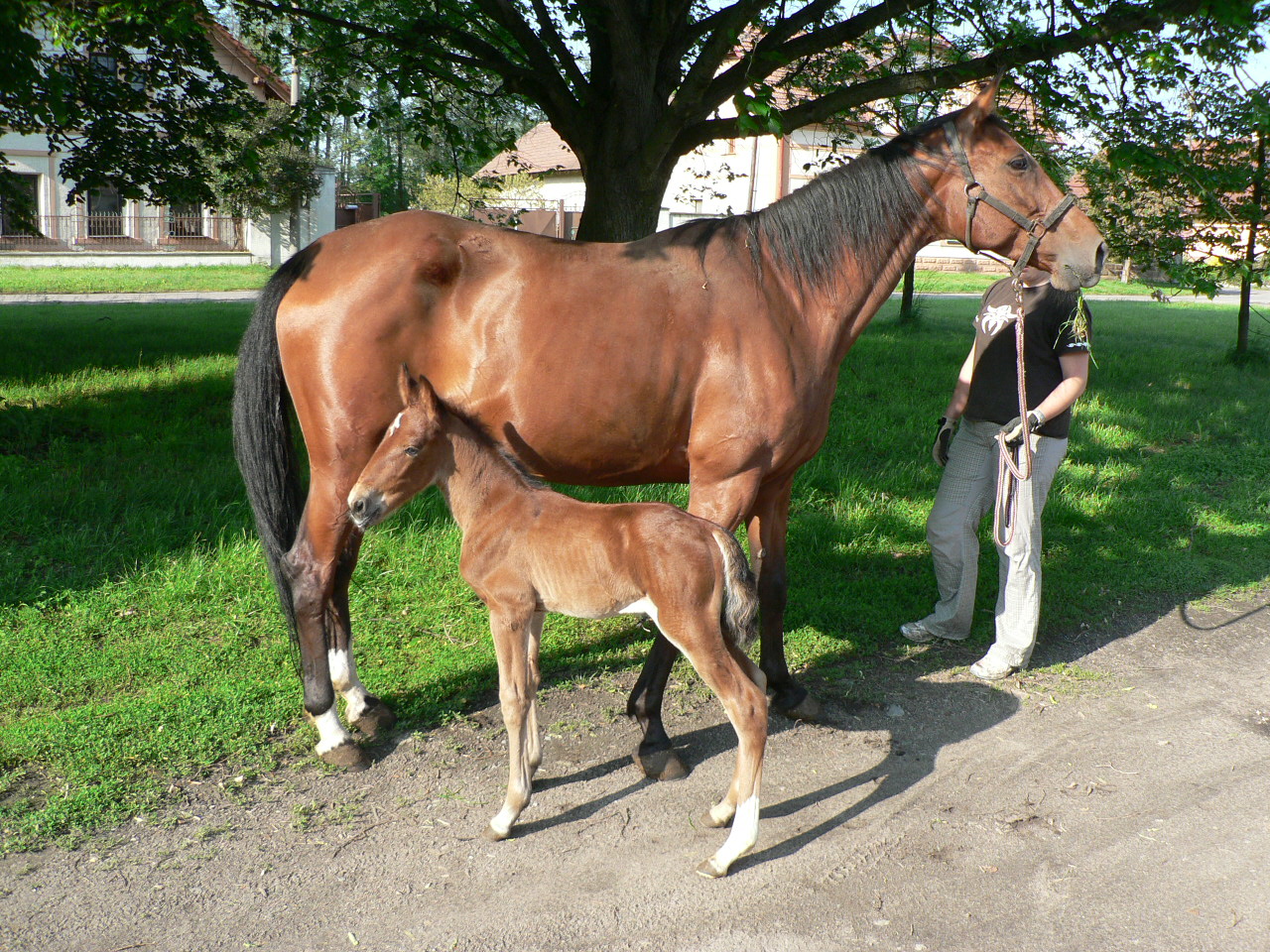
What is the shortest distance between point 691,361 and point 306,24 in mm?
8578

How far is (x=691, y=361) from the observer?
377 cm

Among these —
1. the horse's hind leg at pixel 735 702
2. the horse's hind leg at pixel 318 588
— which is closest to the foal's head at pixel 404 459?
the horse's hind leg at pixel 318 588

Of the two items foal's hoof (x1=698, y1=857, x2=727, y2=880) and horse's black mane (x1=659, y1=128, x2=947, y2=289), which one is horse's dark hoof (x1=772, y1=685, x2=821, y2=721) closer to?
foal's hoof (x1=698, y1=857, x2=727, y2=880)

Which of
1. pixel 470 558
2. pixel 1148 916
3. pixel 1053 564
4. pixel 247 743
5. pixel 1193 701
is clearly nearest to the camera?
pixel 1148 916

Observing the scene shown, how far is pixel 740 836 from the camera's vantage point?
9.86 feet

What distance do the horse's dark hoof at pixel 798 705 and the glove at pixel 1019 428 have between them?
64.6 inches

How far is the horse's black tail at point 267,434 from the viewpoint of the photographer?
3.91 m

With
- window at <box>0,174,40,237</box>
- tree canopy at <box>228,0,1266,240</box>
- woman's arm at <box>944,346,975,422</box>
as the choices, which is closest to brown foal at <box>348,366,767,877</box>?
woman's arm at <box>944,346,975,422</box>

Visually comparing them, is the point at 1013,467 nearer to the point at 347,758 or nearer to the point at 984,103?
the point at 984,103

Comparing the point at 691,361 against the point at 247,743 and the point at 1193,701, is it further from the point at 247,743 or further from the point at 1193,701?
the point at 1193,701

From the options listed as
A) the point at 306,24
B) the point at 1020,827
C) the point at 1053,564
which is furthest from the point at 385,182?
the point at 1020,827

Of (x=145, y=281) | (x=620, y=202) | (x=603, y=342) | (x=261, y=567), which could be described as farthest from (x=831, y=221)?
(x=145, y=281)

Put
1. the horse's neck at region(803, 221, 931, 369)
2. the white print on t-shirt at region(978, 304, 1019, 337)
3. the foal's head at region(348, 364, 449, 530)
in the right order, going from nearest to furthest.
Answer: the foal's head at region(348, 364, 449, 530)
the horse's neck at region(803, 221, 931, 369)
the white print on t-shirt at region(978, 304, 1019, 337)

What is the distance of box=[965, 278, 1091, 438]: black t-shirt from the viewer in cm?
462
